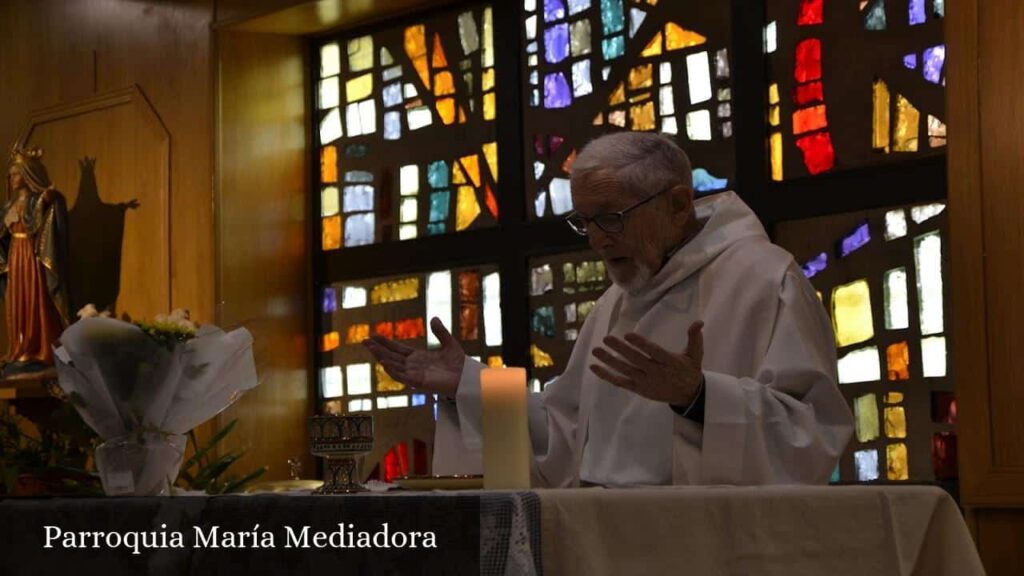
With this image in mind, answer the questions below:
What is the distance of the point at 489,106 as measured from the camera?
23.9 feet

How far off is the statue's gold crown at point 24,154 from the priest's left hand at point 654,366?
567 centimetres

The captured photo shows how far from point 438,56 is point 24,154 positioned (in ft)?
6.91

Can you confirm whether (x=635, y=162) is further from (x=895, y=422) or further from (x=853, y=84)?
(x=853, y=84)

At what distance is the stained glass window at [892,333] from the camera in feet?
18.9

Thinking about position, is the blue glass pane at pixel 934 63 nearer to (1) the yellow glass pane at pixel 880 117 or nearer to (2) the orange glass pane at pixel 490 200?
(1) the yellow glass pane at pixel 880 117

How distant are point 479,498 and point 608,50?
200 inches

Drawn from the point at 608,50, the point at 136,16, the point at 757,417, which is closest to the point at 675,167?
the point at 757,417

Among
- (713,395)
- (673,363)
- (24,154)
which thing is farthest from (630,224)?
(24,154)

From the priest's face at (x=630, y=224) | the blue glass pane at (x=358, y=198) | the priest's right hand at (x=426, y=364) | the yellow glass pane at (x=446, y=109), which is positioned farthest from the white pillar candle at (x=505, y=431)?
the blue glass pane at (x=358, y=198)

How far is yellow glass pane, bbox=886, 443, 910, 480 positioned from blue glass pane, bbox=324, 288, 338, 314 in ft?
9.70

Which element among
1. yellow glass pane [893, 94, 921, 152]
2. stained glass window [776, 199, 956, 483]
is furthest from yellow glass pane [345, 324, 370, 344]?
yellow glass pane [893, 94, 921, 152]

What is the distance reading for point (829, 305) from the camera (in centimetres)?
608

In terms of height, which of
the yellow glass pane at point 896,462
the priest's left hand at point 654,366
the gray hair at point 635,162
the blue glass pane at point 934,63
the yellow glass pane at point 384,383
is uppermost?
the blue glass pane at point 934,63

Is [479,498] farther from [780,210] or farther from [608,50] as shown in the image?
[608,50]
